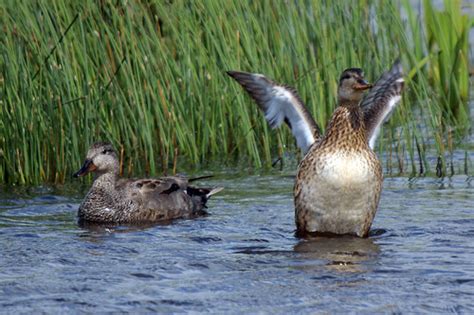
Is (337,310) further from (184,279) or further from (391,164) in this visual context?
(391,164)

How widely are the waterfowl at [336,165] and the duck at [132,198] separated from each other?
1489 mm

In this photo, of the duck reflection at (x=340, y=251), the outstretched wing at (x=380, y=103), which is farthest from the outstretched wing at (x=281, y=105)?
the duck reflection at (x=340, y=251)

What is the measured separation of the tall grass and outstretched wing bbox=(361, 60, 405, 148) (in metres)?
0.83

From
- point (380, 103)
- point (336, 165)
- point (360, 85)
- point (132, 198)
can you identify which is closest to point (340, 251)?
point (336, 165)

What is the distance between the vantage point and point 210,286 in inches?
304

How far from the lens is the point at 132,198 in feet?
35.9

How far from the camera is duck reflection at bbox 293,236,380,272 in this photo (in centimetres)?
850

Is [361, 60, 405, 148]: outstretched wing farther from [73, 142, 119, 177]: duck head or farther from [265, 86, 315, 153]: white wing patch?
[73, 142, 119, 177]: duck head

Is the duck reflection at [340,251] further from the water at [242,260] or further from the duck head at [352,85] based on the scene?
the duck head at [352,85]

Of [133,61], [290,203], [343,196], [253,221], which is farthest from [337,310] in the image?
[133,61]

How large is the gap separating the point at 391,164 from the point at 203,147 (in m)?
1.97

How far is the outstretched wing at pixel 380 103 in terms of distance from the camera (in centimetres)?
1040

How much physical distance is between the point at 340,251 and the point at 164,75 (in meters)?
3.63

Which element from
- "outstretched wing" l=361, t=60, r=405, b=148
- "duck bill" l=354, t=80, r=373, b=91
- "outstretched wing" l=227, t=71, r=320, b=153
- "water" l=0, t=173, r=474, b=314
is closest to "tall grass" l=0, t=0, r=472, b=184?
"water" l=0, t=173, r=474, b=314
